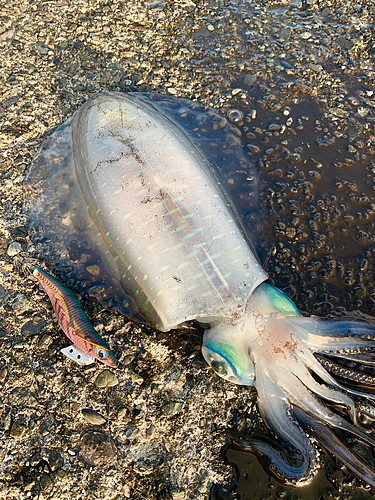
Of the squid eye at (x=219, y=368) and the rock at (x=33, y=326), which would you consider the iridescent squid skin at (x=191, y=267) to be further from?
the rock at (x=33, y=326)

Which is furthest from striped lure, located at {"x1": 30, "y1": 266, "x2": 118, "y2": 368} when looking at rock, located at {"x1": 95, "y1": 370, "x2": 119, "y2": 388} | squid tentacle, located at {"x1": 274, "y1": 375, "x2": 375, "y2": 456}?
squid tentacle, located at {"x1": 274, "y1": 375, "x2": 375, "y2": 456}

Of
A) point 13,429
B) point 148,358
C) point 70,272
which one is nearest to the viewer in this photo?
point 13,429

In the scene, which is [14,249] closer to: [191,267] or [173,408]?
[191,267]

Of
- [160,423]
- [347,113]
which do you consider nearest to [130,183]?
[160,423]

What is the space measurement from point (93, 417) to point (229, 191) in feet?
8.14

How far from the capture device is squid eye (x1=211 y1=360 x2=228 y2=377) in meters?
3.37

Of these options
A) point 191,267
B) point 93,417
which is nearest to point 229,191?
point 191,267

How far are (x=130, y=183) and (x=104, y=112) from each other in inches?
37.8

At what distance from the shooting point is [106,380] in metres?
3.55

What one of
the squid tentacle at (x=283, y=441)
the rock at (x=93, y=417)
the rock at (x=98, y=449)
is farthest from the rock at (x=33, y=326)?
the squid tentacle at (x=283, y=441)

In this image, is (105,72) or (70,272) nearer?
(70,272)

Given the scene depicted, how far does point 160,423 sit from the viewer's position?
339 cm

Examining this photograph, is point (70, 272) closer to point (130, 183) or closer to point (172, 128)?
point (130, 183)

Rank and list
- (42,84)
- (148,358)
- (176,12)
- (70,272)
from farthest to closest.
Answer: (176,12) < (42,84) < (70,272) < (148,358)
